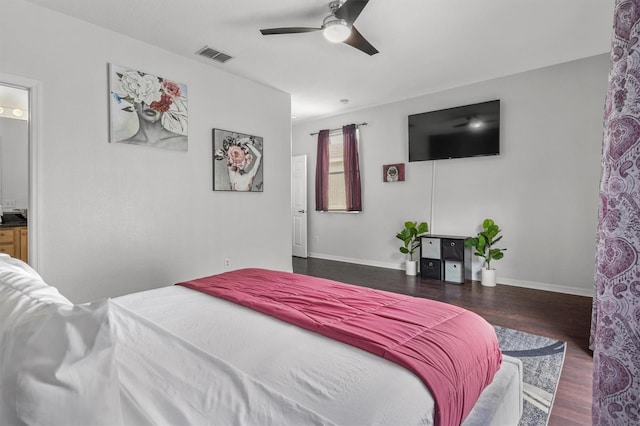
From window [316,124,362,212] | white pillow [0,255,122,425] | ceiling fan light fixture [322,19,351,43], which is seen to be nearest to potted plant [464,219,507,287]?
window [316,124,362,212]

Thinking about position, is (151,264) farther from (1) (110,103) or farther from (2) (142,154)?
(1) (110,103)

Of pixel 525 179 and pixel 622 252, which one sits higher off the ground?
pixel 525 179

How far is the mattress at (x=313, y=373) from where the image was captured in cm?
96

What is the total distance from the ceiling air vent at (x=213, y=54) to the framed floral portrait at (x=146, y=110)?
40 centimetres

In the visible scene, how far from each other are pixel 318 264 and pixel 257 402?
500cm

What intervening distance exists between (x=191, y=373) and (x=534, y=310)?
351cm

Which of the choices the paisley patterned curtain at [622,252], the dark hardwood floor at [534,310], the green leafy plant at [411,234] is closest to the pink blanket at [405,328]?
the paisley patterned curtain at [622,252]

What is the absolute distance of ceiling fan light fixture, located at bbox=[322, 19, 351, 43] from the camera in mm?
2586

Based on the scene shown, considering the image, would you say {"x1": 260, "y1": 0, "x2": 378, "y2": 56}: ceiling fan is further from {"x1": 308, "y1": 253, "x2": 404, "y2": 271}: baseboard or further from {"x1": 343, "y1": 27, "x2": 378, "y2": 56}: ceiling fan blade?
{"x1": 308, "y1": 253, "x2": 404, "y2": 271}: baseboard

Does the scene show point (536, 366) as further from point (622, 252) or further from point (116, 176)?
point (116, 176)

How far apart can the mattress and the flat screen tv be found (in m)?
3.53

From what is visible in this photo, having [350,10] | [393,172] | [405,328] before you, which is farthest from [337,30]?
[393,172]

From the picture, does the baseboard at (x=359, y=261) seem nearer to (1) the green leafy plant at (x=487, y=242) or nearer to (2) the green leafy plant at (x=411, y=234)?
(2) the green leafy plant at (x=411, y=234)

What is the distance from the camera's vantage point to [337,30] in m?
2.63
